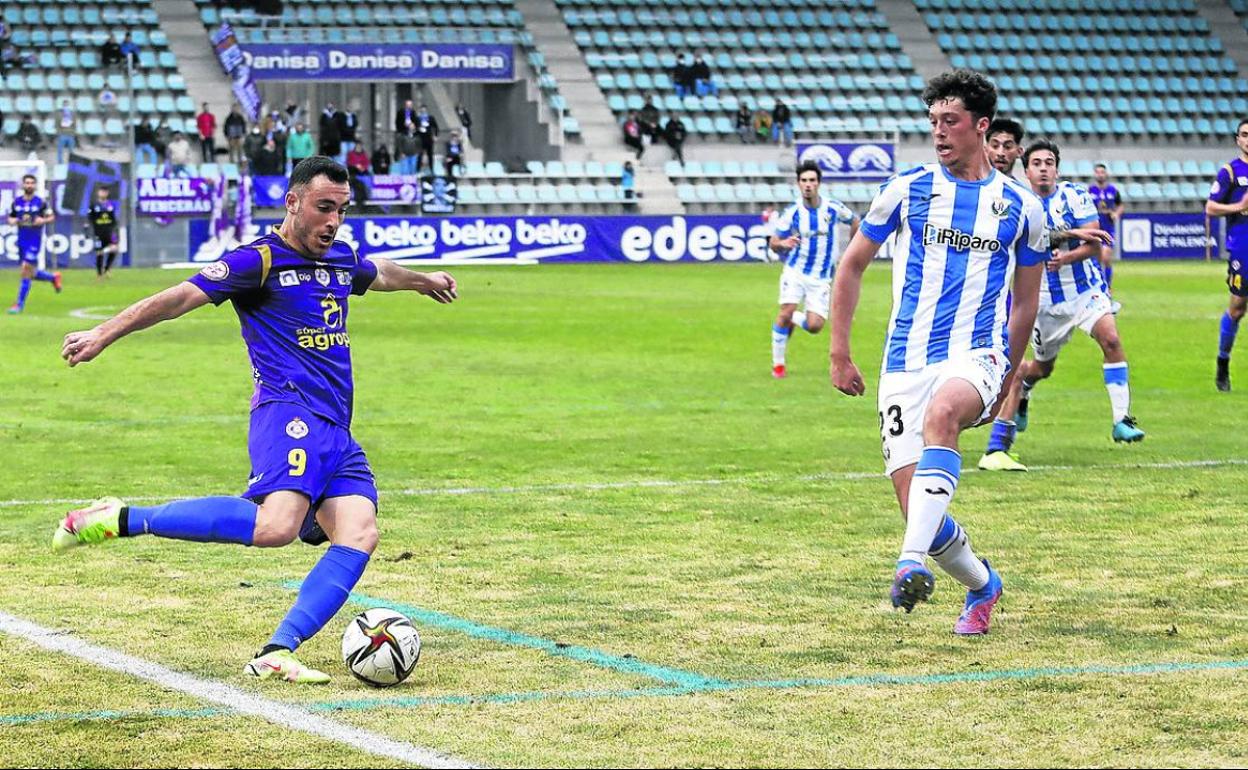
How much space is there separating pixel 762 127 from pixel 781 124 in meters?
0.50

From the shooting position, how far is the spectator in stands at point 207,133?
43469 millimetres

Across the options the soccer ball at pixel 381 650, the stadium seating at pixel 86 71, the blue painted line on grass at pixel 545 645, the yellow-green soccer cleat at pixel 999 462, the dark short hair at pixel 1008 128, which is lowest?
the yellow-green soccer cleat at pixel 999 462

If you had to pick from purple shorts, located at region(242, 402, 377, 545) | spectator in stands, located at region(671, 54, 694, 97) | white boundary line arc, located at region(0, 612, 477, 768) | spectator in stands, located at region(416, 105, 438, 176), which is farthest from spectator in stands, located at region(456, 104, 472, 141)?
purple shorts, located at region(242, 402, 377, 545)

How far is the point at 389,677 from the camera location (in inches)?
245

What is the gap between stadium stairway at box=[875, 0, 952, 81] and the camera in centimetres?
5478

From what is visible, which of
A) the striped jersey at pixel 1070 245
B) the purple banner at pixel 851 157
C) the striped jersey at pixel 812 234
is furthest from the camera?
the purple banner at pixel 851 157

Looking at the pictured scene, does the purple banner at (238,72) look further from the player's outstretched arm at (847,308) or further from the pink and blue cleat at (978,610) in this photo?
the pink and blue cleat at (978,610)

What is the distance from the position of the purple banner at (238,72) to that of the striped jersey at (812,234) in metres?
27.9

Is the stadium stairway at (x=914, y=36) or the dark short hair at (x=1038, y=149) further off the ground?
the stadium stairway at (x=914, y=36)

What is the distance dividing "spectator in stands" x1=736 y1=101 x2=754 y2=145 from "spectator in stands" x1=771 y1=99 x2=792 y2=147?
606 mm

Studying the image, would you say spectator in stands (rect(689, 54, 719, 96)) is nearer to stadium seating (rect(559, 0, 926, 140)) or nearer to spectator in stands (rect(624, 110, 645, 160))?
stadium seating (rect(559, 0, 926, 140))

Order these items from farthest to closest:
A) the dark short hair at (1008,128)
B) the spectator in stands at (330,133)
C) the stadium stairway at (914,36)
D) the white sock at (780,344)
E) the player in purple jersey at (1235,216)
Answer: the stadium stairway at (914,36)
the spectator in stands at (330,133)
the white sock at (780,344)
the player in purple jersey at (1235,216)
the dark short hair at (1008,128)

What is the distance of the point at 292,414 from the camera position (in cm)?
Result: 658

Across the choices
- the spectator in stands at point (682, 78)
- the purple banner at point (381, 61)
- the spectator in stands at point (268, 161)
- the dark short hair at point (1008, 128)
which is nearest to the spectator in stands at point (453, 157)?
the purple banner at point (381, 61)
